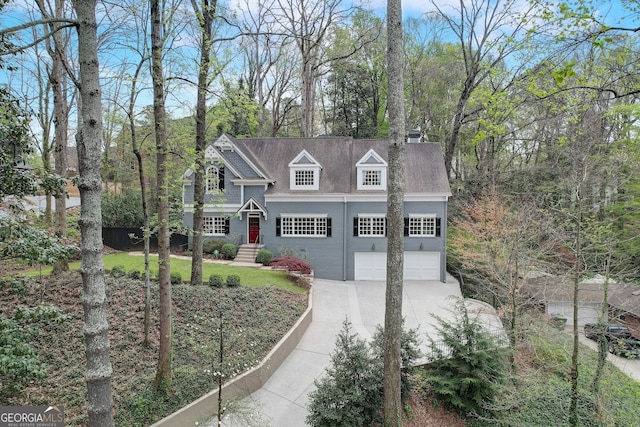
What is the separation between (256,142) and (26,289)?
17.2 m

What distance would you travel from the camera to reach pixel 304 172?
1884 centimetres

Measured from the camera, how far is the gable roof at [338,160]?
60.6ft

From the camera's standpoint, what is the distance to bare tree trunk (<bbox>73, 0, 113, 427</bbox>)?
10.6 ft

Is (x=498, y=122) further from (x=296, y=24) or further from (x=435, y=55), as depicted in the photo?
(x=435, y=55)

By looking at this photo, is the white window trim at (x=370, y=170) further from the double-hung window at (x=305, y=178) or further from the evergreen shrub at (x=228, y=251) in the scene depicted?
the evergreen shrub at (x=228, y=251)

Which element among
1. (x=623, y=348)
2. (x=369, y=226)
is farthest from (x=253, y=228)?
(x=623, y=348)

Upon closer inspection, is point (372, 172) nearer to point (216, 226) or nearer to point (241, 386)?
point (216, 226)

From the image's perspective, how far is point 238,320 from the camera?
980cm

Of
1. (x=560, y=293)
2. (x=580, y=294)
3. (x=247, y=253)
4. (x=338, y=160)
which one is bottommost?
(x=580, y=294)

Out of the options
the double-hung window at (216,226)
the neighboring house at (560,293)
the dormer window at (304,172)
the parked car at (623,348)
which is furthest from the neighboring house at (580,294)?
the double-hung window at (216,226)

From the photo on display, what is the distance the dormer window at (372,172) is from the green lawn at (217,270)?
6.66m

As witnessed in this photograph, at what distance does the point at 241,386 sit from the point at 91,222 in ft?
18.7

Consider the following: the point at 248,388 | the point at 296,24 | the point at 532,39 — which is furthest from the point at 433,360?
the point at 296,24

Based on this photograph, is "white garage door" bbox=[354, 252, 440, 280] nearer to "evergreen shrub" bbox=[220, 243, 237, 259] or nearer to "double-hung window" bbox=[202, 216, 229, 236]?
"evergreen shrub" bbox=[220, 243, 237, 259]
